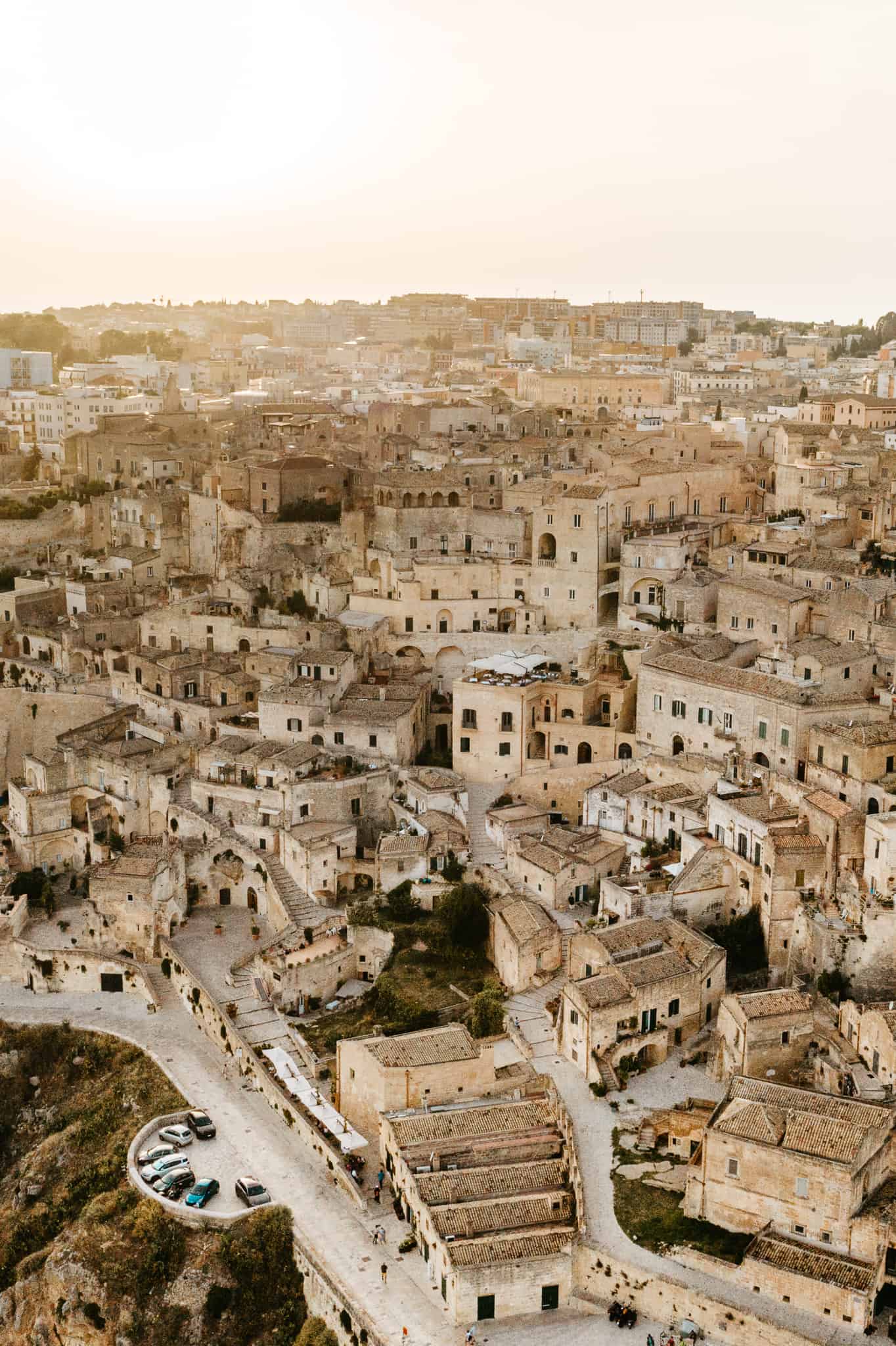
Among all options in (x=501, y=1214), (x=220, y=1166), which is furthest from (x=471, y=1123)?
(x=220, y=1166)

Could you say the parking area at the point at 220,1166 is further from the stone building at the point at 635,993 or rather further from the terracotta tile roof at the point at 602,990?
the terracotta tile roof at the point at 602,990

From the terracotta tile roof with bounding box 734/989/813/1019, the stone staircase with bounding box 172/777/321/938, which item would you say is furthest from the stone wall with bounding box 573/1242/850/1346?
the stone staircase with bounding box 172/777/321/938

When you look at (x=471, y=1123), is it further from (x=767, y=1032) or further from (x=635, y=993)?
(x=767, y=1032)

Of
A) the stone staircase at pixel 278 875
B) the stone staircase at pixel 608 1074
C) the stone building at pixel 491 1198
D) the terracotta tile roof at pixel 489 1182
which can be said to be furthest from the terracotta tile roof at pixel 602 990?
the stone staircase at pixel 278 875

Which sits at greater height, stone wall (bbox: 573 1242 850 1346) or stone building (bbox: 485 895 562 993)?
stone building (bbox: 485 895 562 993)

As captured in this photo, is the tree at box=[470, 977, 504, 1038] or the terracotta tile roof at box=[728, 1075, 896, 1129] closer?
the terracotta tile roof at box=[728, 1075, 896, 1129]

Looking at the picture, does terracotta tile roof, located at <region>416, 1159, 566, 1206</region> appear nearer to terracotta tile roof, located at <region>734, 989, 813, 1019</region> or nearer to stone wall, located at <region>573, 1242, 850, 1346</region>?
stone wall, located at <region>573, 1242, 850, 1346</region>

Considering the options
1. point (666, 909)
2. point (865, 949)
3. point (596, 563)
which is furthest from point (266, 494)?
point (865, 949)
